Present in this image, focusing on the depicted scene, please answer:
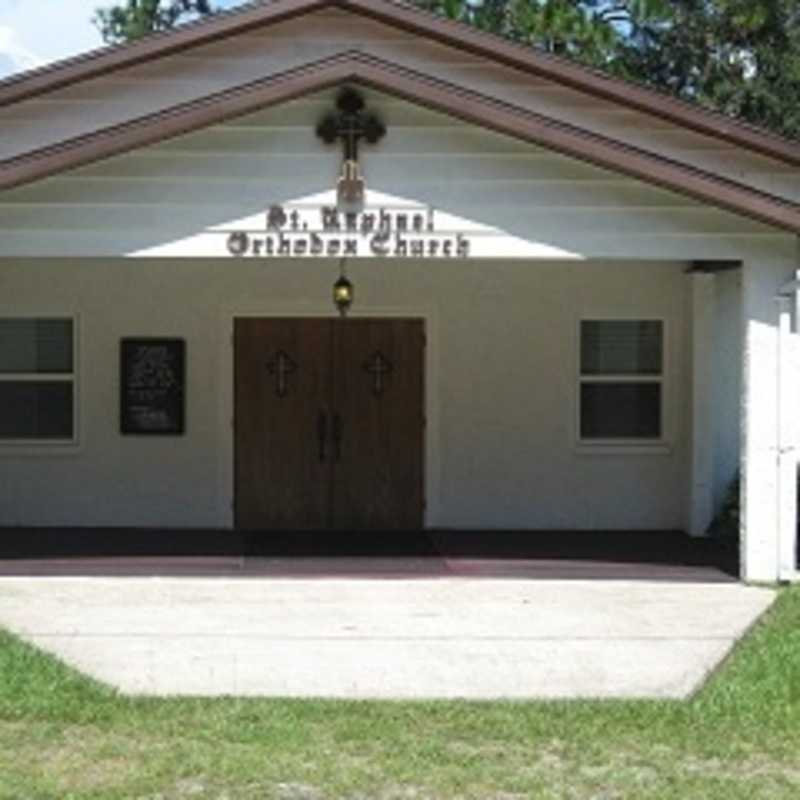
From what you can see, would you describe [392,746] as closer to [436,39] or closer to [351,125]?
[351,125]

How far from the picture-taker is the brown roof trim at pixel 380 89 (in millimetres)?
11500

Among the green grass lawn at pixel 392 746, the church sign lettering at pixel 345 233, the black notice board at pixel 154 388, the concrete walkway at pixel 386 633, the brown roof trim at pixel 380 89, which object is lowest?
the green grass lawn at pixel 392 746

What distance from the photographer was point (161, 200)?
12000 millimetres

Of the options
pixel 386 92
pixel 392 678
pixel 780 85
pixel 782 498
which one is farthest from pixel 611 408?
pixel 780 85

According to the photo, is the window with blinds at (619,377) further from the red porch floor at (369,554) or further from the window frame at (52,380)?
the window frame at (52,380)

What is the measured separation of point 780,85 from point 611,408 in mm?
13278

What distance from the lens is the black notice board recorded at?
618 inches

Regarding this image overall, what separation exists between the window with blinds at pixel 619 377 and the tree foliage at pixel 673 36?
990cm

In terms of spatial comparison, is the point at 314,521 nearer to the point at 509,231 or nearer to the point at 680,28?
the point at 509,231

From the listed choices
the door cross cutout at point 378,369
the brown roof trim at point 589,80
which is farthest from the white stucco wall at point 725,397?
the door cross cutout at point 378,369

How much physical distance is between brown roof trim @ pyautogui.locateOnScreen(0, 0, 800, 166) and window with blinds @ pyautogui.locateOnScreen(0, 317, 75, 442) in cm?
260

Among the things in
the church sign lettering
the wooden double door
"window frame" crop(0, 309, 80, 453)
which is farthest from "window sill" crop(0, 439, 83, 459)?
the church sign lettering

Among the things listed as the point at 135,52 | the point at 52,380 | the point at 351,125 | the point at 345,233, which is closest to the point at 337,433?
the point at 52,380

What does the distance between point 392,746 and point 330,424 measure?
853cm
